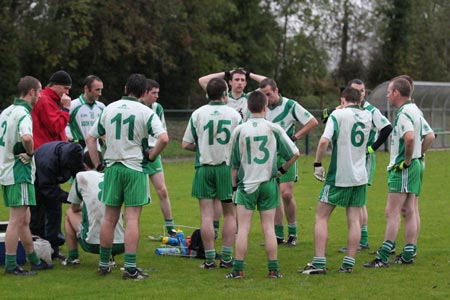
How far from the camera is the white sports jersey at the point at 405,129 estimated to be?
9.96 metres

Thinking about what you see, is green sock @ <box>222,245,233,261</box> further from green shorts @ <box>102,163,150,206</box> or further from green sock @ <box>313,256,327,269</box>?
green shorts @ <box>102,163,150,206</box>

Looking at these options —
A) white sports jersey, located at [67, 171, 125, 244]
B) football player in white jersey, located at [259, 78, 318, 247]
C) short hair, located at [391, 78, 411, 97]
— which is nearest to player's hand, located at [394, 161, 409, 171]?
short hair, located at [391, 78, 411, 97]

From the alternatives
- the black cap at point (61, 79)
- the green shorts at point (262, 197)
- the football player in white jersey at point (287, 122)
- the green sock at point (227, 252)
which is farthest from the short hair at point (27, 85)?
the football player in white jersey at point (287, 122)

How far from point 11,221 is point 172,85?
33606 millimetres

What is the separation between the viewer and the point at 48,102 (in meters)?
10.7

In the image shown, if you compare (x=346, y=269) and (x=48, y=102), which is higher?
(x=48, y=102)

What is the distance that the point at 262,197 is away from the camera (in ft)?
30.7

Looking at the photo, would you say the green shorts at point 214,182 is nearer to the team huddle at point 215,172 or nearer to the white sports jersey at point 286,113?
the team huddle at point 215,172

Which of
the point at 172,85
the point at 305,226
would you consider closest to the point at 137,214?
the point at 305,226

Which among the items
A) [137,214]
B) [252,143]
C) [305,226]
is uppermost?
[252,143]

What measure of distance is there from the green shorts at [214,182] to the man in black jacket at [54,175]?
1448mm

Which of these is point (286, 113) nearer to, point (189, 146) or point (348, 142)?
point (189, 146)

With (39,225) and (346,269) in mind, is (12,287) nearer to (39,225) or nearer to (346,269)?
(39,225)

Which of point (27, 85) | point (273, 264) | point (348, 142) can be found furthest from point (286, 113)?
point (27, 85)
